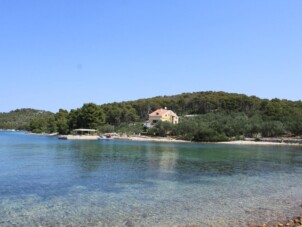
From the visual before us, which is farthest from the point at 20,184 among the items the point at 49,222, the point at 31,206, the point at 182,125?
the point at 182,125

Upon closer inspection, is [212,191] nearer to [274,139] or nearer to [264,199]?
[264,199]

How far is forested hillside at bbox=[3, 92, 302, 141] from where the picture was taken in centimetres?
8656

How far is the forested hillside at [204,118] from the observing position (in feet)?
284

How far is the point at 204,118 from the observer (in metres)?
101

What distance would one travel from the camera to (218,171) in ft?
90.0

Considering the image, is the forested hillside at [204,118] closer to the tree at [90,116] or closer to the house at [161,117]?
the tree at [90,116]

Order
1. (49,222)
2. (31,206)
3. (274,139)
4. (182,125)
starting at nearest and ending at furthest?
1. (49,222)
2. (31,206)
3. (274,139)
4. (182,125)

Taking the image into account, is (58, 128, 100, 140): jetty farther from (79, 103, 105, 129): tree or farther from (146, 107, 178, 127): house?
(146, 107, 178, 127): house

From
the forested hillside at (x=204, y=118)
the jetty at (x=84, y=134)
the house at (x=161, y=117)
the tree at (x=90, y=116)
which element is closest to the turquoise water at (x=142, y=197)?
the forested hillside at (x=204, y=118)

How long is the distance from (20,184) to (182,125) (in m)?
72.4

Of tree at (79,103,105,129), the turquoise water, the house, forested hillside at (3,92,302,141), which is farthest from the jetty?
the turquoise water

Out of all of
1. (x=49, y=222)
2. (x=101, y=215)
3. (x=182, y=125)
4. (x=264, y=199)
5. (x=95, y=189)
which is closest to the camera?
(x=49, y=222)

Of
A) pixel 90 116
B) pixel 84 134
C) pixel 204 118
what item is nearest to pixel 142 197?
pixel 204 118

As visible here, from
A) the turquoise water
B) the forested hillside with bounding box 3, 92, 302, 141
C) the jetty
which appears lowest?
the turquoise water
